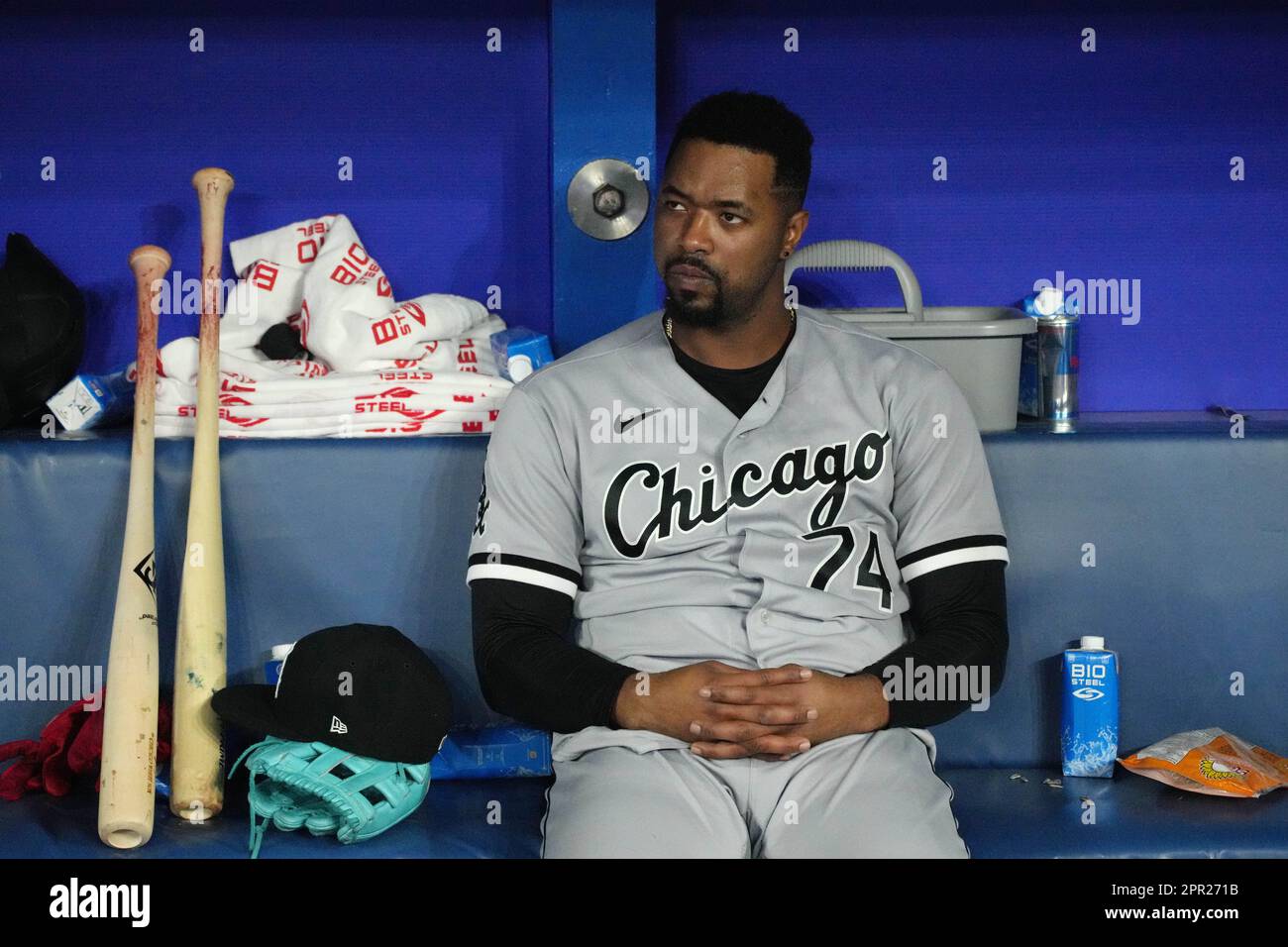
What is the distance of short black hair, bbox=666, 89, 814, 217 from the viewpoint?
6.29ft

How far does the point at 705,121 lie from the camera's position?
6.34 feet

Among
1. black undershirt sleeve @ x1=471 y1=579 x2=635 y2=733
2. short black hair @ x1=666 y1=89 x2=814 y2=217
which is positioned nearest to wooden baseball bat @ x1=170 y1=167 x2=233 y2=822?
black undershirt sleeve @ x1=471 y1=579 x2=635 y2=733

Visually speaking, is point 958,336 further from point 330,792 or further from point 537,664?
point 330,792

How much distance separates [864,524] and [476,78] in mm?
1153

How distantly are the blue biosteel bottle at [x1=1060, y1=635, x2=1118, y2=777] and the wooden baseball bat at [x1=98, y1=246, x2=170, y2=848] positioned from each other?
1.29 m

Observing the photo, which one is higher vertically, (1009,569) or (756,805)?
(1009,569)

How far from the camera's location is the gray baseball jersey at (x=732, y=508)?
6.12ft

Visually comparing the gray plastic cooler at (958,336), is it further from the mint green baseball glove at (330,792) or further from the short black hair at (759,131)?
the mint green baseball glove at (330,792)

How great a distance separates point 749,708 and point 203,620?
784 mm

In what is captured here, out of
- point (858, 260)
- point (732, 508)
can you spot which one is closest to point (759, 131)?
point (858, 260)

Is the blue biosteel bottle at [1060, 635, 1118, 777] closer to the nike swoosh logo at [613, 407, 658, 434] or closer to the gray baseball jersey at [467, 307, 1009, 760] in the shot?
the gray baseball jersey at [467, 307, 1009, 760]

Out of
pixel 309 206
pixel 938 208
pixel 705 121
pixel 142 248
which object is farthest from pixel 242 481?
pixel 938 208

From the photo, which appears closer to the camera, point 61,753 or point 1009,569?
point 61,753

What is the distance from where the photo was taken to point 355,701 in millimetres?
1854
